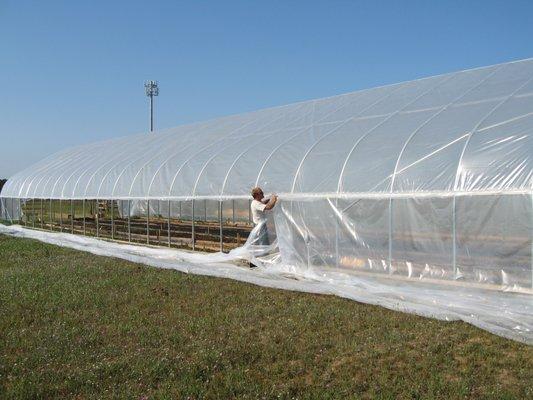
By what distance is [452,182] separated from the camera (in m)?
8.98

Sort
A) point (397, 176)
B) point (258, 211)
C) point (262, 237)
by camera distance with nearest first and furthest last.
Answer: point (397, 176), point (258, 211), point (262, 237)

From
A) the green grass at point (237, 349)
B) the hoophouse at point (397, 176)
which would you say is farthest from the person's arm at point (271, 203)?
the green grass at point (237, 349)

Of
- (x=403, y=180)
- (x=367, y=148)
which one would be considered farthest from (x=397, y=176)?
(x=367, y=148)

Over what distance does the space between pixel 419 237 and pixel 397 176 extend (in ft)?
3.79

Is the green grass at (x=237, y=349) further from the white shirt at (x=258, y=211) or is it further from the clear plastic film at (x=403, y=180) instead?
the white shirt at (x=258, y=211)

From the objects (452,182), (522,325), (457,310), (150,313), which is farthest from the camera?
(452,182)

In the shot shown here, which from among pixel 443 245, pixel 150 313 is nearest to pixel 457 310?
pixel 443 245

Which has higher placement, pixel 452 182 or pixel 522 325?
pixel 452 182

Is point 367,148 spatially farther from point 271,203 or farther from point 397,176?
point 271,203

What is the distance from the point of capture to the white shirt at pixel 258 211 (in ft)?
38.4

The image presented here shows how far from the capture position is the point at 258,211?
1181 cm

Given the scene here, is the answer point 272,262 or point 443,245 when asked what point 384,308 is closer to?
point 443,245

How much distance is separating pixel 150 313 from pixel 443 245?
15.9 ft

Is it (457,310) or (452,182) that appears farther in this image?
(452,182)
